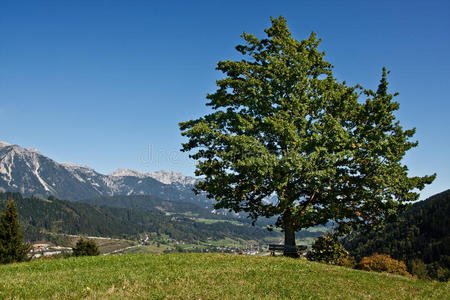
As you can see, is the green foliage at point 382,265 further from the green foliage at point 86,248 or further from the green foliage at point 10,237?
the green foliage at point 10,237

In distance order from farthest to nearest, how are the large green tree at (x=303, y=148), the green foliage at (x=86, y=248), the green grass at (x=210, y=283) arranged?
the green foliage at (x=86, y=248) < the large green tree at (x=303, y=148) < the green grass at (x=210, y=283)

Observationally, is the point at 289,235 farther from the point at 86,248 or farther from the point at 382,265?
the point at 86,248

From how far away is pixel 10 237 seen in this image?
5391cm

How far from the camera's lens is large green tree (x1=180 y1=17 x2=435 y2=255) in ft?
78.3

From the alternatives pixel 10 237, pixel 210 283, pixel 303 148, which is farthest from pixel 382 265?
pixel 10 237

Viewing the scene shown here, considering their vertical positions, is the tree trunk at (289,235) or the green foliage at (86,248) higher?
the tree trunk at (289,235)

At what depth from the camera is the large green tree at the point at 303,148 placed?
23.9m

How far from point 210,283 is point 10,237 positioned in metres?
52.8

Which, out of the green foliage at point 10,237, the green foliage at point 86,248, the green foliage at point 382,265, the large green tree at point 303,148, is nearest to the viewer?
the large green tree at point 303,148

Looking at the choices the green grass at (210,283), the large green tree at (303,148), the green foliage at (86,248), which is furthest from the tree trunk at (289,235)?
the green foliage at (86,248)

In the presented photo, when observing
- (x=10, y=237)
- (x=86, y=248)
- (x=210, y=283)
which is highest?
(x=210, y=283)

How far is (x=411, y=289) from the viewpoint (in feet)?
53.4

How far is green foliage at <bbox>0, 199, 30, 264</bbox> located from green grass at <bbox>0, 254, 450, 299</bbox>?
39012mm

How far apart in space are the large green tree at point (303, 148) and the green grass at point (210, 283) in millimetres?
6296
